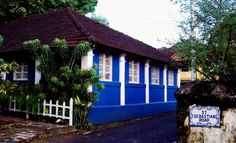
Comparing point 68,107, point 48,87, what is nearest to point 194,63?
point 68,107

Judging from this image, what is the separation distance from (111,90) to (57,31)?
3821 mm

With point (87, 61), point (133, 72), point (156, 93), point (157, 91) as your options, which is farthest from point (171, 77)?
point (87, 61)

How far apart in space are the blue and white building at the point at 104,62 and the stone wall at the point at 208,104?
900 centimetres

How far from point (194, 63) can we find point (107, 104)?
261 inches

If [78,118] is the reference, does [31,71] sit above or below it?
above

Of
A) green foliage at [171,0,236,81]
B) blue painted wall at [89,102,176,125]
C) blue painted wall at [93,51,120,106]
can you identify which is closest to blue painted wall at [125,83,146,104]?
blue painted wall at [89,102,176,125]

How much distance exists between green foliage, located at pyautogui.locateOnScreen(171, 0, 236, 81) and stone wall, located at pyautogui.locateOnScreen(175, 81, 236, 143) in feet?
8.73

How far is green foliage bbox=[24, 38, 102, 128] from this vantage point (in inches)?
487

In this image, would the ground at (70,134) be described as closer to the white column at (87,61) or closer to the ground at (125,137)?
the ground at (125,137)

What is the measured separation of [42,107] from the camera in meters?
13.0

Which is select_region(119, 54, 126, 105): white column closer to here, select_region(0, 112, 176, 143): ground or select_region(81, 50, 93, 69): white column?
select_region(81, 50, 93, 69): white column

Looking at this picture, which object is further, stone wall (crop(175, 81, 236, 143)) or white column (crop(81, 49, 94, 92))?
white column (crop(81, 49, 94, 92))

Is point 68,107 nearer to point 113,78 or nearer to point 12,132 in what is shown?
point 12,132

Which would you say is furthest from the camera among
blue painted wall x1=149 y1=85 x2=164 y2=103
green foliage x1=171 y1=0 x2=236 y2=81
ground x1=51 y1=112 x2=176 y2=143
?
blue painted wall x1=149 y1=85 x2=164 y2=103
